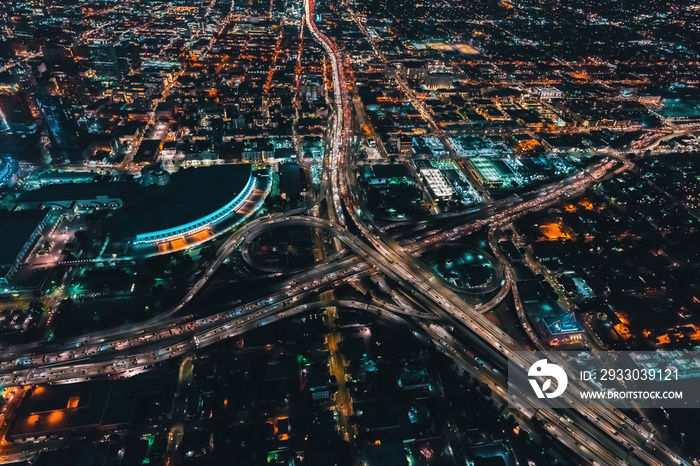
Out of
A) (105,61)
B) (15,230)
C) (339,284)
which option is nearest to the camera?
(339,284)

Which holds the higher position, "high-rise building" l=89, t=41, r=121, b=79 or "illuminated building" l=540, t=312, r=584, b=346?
"illuminated building" l=540, t=312, r=584, b=346

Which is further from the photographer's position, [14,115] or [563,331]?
[14,115]

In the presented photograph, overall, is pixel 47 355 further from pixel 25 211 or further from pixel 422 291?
pixel 422 291

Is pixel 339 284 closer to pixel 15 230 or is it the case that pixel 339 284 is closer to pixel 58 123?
pixel 15 230

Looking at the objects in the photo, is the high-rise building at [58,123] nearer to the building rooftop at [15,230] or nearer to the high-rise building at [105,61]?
the building rooftop at [15,230]

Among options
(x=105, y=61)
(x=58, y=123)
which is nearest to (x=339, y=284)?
(x=58, y=123)

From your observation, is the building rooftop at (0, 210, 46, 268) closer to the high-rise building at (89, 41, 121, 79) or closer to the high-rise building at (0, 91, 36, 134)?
the high-rise building at (0, 91, 36, 134)

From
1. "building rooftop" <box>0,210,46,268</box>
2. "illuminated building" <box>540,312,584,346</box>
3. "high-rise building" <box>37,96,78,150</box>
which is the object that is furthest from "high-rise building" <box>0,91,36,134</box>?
"illuminated building" <box>540,312,584,346</box>

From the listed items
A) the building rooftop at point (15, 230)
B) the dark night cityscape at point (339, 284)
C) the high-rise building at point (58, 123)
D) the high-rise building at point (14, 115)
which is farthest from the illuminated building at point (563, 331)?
the high-rise building at point (14, 115)
